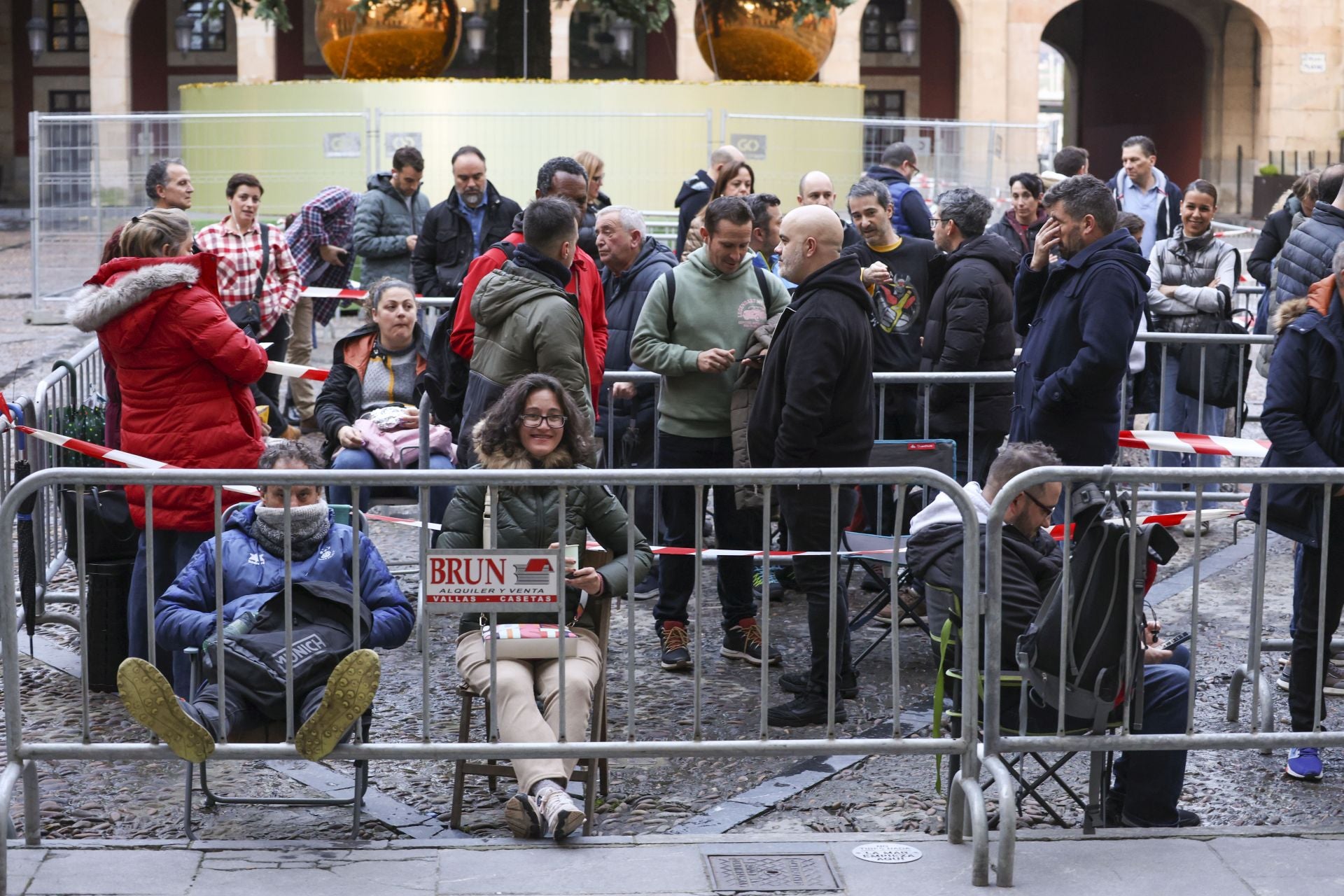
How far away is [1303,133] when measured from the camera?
35.7 meters

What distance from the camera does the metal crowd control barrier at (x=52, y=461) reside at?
6.82 meters

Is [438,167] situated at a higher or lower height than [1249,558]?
higher

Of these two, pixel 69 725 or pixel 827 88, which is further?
pixel 827 88

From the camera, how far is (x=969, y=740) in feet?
16.0

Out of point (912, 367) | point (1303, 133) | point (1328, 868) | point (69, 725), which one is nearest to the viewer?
point (1328, 868)

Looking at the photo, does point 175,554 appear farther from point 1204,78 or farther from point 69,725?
point 1204,78

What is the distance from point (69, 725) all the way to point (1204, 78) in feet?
123

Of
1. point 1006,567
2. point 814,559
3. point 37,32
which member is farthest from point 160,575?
point 37,32

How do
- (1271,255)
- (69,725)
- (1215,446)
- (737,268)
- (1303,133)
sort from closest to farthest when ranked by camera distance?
1. (69,725)
2. (737,268)
3. (1215,446)
4. (1271,255)
5. (1303,133)

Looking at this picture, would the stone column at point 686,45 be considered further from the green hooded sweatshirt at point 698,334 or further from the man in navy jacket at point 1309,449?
the man in navy jacket at point 1309,449

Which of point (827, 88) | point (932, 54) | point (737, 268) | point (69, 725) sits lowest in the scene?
point (69, 725)

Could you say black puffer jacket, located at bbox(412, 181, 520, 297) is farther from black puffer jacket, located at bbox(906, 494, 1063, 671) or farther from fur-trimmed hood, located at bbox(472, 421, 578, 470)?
black puffer jacket, located at bbox(906, 494, 1063, 671)

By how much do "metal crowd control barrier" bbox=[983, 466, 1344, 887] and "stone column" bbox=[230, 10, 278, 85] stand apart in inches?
1168

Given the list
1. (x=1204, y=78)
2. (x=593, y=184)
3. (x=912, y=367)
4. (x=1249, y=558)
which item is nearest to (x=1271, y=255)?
(x=1249, y=558)
